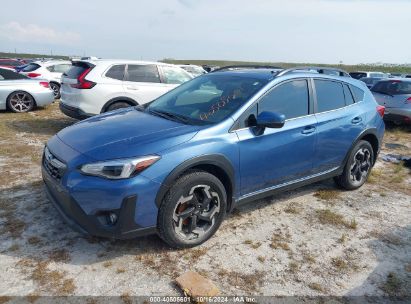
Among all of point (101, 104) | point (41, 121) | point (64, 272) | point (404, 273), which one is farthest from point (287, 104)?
point (41, 121)

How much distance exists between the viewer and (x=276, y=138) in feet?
12.6

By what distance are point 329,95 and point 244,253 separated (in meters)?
2.40

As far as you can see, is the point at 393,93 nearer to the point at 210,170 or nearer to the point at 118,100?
the point at 118,100

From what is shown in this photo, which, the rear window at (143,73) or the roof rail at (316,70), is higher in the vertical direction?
Result: the roof rail at (316,70)

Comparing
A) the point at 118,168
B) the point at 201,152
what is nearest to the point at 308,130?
the point at 201,152

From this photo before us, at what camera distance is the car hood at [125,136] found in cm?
312

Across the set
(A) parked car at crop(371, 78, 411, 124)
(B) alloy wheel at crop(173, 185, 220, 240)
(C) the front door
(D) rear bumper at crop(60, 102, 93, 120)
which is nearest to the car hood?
(B) alloy wheel at crop(173, 185, 220, 240)

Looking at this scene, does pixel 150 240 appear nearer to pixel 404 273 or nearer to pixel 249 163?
pixel 249 163

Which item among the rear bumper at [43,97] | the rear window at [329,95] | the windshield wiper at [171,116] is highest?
the rear window at [329,95]

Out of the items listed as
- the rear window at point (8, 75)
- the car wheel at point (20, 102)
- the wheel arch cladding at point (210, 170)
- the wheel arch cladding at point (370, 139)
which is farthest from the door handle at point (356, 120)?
the rear window at point (8, 75)

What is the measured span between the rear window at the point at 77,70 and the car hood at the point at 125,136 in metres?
4.33

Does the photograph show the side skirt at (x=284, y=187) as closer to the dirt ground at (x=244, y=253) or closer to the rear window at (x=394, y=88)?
the dirt ground at (x=244, y=253)

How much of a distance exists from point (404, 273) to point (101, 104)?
6.29m

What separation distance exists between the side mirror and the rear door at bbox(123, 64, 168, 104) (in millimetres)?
4905
